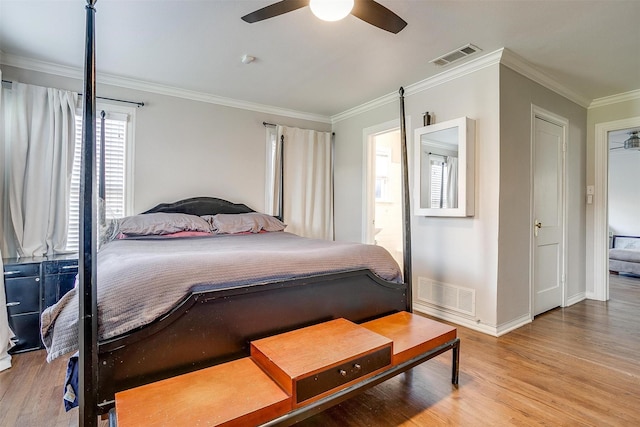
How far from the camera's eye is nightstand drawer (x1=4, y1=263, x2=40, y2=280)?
2.48 m

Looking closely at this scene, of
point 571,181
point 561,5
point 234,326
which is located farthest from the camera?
point 571,181

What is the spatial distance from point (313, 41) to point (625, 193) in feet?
25.5

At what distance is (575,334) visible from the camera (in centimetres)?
291

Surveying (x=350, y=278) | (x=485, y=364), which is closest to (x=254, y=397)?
(x=350, y=278)

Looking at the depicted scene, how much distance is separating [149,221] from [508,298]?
3.44 meters

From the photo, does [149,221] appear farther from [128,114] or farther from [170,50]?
[170,50]

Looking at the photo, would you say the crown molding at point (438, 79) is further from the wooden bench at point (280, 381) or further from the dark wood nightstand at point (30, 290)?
the dark wood nightstand at point (30, 290)

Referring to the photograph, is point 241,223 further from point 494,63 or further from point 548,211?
point 548,211

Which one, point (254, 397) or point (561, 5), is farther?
point (561, 5)

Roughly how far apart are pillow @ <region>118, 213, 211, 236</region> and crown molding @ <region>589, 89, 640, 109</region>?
15.8ft

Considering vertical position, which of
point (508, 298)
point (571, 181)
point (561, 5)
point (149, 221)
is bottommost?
point (508, 298)

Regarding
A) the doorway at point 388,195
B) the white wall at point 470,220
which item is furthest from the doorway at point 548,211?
the doorway at point 388,195

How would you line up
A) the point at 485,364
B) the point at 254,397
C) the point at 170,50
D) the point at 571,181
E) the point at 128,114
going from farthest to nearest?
the point at 571,181 < the point at 128,114 < the point at 170,50 < the point at 485,364 < the point at 254,397

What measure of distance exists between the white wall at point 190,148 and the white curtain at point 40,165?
0.24 metres
